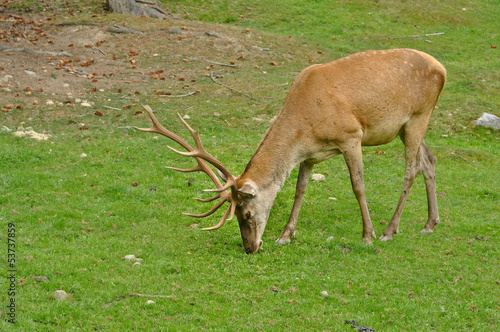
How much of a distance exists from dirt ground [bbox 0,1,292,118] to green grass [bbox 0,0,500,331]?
271mm

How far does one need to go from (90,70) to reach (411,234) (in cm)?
999

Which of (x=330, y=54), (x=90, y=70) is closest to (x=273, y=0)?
(x=330, y=54)

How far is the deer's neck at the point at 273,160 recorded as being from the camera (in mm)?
7473

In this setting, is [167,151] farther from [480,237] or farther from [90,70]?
[480,237]

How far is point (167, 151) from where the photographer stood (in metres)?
11.4

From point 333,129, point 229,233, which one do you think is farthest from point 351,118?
point 229,233

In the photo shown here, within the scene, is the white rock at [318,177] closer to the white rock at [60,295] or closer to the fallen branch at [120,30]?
the white rock at [60,295]

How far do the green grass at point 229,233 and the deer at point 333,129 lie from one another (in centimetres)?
62

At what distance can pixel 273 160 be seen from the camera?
24.7 feet

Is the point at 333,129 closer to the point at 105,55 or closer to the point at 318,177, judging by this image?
the point at 318,177

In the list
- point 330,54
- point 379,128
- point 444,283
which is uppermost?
point 379,128

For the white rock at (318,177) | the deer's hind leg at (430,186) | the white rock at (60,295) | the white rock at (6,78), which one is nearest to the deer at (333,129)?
the deer's hind leg at (430,186)

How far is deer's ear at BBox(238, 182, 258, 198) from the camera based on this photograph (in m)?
7.15

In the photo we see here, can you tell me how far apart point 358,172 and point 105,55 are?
10.6 meters
